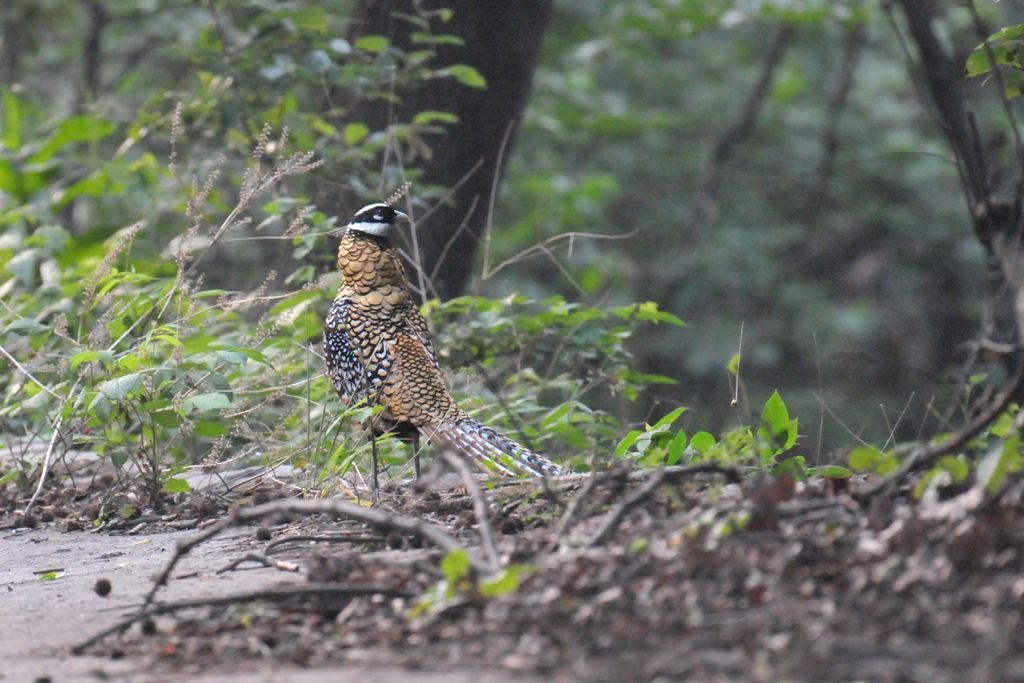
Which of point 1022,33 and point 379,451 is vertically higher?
point 1022,33

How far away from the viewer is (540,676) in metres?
2.42

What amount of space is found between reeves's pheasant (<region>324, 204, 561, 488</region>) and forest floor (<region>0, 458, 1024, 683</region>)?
6.15ft

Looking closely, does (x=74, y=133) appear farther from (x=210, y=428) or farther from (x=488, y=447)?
(x=488, y=447)

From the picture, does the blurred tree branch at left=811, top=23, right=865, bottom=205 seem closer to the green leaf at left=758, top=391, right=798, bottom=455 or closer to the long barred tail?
the long barred tail

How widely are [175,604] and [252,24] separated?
5.79 metres

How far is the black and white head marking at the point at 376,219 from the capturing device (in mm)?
5840

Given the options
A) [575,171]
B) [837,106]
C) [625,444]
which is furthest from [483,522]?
[837,106]

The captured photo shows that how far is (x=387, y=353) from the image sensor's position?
5.70 m

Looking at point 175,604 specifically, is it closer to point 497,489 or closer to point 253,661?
point 253,661

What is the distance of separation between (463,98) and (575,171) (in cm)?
893

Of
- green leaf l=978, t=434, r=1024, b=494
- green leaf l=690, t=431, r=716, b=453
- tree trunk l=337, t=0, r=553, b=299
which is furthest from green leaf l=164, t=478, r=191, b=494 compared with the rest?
green leaf l=978, t=434, r=1024, b=494

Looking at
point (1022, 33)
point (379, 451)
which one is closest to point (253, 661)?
point (379, 451)

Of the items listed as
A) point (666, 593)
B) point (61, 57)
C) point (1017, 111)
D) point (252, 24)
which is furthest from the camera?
point (61, 57)

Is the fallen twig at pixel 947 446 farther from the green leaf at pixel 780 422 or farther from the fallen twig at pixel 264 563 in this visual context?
the fallen twig at pixel 264 563
